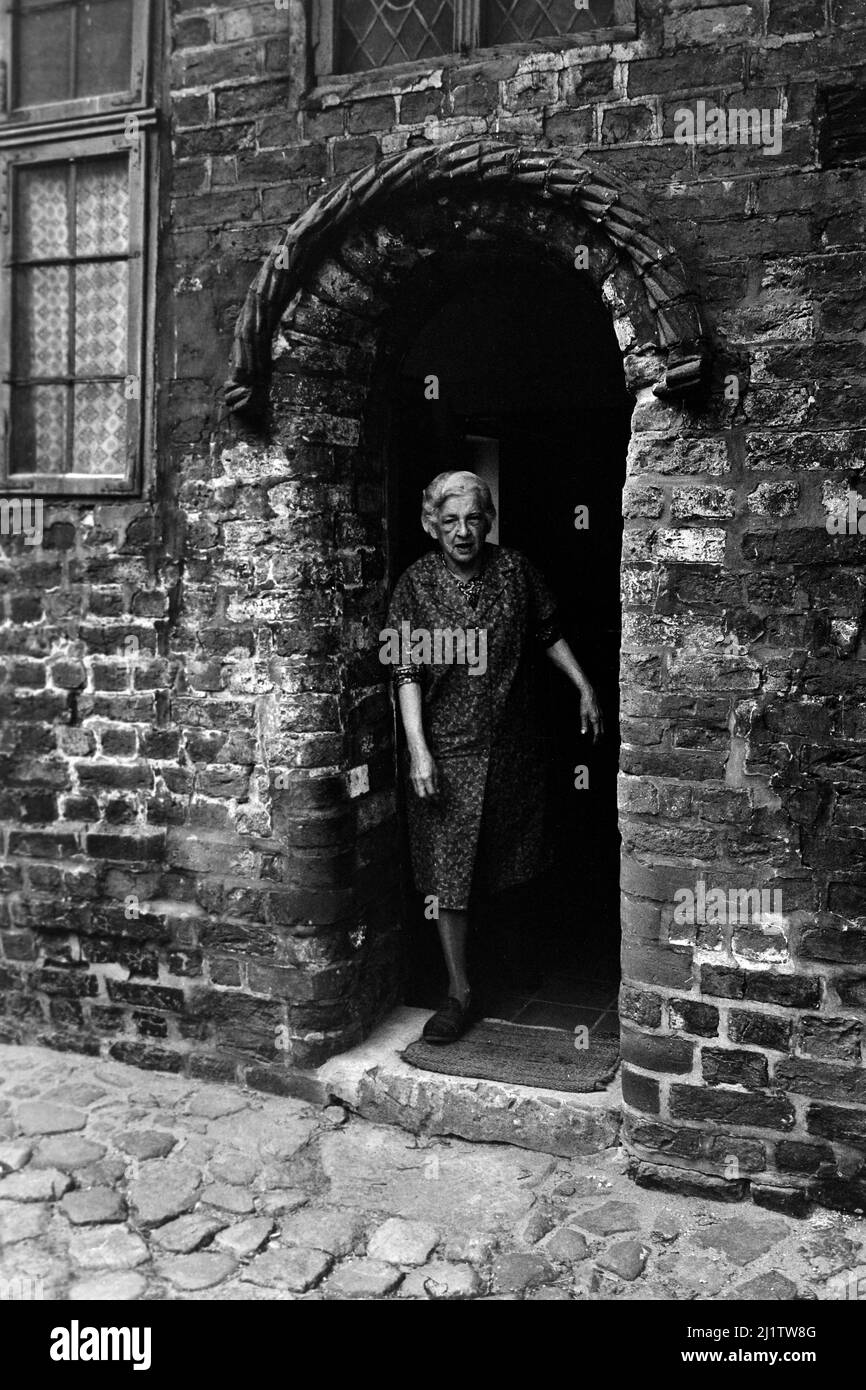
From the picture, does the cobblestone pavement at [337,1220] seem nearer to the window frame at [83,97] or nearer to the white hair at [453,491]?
the white hair at [453,491]

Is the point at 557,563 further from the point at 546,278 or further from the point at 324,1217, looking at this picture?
the point at 324,1217

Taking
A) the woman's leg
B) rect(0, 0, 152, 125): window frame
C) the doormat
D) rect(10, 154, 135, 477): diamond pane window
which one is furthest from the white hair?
the doormat

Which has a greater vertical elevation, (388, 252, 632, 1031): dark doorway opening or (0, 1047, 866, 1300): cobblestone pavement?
(388, 252, 632, 1031): dark doorway opening

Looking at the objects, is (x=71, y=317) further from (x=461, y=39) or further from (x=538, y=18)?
(x=538, y=18)

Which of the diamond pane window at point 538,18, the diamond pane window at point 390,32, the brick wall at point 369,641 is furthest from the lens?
the diamond pane window at point 390,32

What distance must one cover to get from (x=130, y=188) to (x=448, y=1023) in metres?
3.41

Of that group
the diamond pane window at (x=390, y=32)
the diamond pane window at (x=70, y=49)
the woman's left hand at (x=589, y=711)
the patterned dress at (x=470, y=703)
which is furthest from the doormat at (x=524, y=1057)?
the diamond pane window at (x=70, y=49)

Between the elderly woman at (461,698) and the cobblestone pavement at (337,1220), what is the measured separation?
→ 699 mm

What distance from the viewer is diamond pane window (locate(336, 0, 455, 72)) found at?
420 cm

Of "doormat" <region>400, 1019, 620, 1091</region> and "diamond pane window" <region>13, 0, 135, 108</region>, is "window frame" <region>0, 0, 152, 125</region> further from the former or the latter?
"doormat" <region>400, 1019, 620, 1091</region>

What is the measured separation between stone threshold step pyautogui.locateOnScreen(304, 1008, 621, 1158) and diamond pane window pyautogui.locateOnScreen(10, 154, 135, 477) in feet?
8.13

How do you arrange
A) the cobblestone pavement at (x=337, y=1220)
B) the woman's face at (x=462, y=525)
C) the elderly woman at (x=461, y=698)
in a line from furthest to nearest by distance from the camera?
the elderly woman at (x=461, y=698) < the woman's face at (x=462, y=525) < the cobblestone pavement at (x=337, y=1220)

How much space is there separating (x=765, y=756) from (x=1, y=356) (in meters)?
3.39

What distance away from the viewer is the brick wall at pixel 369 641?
144 inches
